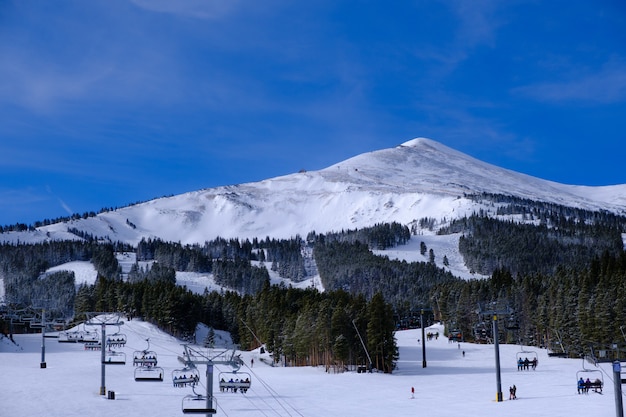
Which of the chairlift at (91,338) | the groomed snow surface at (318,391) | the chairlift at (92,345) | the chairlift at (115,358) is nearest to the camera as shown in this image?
the groomed snow surface at (318,391)

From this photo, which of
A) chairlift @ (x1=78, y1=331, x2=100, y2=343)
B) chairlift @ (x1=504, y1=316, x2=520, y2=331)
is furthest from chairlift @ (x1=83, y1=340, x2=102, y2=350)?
chairlift @ (x1=504, y1=316, x2=520, y2=331)

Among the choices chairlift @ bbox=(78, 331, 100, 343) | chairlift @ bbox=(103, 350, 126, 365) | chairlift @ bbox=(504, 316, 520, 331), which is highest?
chairlift @ bbox=(504, 316, 520, 331)

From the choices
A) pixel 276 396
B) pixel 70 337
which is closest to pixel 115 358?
pixel 70 337

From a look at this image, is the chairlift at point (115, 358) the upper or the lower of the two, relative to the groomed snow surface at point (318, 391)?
upper

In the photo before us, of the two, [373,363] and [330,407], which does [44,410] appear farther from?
[373,363]

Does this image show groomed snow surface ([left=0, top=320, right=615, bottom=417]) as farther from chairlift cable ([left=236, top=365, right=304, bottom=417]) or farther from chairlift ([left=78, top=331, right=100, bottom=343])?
chairlift ([left=78, top=331, right=100, bottom=343])

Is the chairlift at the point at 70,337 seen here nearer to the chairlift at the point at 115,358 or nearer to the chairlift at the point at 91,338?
the chairlift at the point at 91,338

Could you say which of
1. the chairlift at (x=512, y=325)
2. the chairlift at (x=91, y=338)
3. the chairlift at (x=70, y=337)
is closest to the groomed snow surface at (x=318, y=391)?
the chairlift at (x=91, y=338)

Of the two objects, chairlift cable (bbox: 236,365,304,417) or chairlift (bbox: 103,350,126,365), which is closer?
chairlift cable (bbox: 236,365,304,417)

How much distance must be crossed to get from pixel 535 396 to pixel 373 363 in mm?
33702

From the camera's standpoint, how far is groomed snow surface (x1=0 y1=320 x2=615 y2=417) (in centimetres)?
4766

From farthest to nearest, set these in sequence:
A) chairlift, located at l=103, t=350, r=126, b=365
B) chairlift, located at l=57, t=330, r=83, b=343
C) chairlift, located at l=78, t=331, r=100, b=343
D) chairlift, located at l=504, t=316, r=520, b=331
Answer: chairlift, located at l=78, t=331, r=100, b=343 → chairlift, located at l=57, t=330, r=83, b=343 → chairlift, located at l=103, t=350, r=126, b=365 → chairlift, located at l=504, t=316, r=520, b=331

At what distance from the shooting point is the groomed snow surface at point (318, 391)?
47.7 m

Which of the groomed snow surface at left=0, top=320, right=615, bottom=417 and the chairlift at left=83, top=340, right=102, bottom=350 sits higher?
the chairlift at left=83, top=340, right=102, bottom=350
